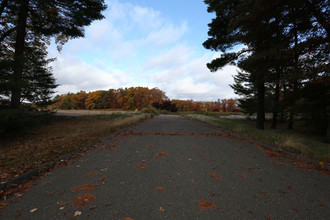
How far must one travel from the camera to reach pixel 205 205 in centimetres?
228

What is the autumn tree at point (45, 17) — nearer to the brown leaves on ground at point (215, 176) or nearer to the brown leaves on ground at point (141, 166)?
the brown leaves on ground at point (141, 166)

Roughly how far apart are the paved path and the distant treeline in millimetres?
38377

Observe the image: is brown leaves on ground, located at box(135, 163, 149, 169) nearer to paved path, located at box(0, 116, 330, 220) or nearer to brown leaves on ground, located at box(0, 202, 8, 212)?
paved path, located at box(0, 116, 330, 220)

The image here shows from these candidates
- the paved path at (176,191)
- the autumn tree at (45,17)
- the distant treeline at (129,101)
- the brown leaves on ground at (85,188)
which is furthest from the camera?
the distant treeline at (129,101)

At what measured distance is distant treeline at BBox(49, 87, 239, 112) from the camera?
56.7m

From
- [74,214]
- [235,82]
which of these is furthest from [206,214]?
[235,82]

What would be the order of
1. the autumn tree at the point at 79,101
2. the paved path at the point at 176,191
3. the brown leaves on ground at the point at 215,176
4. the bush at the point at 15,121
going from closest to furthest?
the paved path at the point at 176,191
the brown leaves on ground at the point at 215,176
the bush at the point at 15,121
the autumn tree at the point at 79,101

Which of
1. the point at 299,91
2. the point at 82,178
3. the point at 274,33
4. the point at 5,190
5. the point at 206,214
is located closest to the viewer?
the point at 206,214

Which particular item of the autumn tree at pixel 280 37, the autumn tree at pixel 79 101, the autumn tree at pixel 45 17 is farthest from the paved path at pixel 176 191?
the autumn tree at pixel 79 101

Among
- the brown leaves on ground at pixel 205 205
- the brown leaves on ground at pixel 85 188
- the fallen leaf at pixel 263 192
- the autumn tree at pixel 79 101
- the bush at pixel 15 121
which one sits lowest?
the brown leaves on ground at pixel 85 188

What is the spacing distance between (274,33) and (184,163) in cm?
916

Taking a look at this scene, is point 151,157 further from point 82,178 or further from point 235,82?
point 235,82

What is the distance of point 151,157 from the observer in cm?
456

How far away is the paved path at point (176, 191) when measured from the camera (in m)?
2.11
